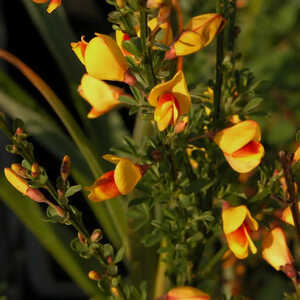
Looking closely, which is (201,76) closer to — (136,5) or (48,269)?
(48,269)

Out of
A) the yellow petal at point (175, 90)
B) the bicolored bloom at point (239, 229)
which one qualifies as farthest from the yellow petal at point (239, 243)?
the yellow petal at point (175, 90)

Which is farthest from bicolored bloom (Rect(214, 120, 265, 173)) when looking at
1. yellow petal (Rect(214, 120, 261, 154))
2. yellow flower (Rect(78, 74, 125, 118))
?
yellow flower (Rect(78, 74, 125, 118))

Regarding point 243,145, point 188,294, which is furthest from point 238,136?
point 188,294

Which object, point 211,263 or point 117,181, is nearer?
point 117,181

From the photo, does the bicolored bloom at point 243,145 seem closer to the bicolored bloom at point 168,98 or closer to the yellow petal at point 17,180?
the bicolored bloom at point 168,98

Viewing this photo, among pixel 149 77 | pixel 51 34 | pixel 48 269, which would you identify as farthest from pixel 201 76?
pixel 149 77

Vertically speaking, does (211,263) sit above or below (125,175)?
below

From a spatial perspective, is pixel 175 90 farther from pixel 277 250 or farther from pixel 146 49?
pixel 277 250
